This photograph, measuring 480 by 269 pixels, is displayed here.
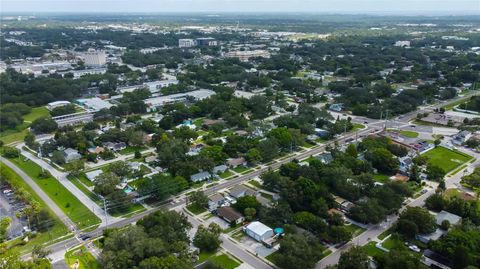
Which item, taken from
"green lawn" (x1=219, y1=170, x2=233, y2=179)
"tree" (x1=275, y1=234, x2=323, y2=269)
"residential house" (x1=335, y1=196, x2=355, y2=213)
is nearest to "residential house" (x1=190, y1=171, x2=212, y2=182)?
"green lawn" (x1=219, y1=170, x2=233, y2=179)

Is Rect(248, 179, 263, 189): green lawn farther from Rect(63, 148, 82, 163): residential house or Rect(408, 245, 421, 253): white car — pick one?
Rect(63, 148, 82, 163): residential house

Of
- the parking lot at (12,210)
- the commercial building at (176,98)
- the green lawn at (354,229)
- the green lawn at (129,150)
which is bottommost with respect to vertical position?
the parking lot at (12,210)

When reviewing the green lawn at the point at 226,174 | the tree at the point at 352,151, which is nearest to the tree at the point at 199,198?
the green lawn at the point at 226,174

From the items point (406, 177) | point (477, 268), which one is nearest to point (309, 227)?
point (477, 268)

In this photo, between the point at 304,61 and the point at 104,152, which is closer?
the point at 104,152

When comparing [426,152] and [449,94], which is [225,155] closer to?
[426,152]

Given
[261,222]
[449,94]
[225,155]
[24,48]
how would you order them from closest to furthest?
[261,222] → [225,155] → [449,94] → [24,48]

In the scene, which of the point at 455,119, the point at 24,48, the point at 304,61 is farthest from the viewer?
the point at 24,48

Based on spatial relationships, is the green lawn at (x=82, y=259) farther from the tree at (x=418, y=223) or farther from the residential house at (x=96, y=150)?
the tree at (x=418, y=223)
